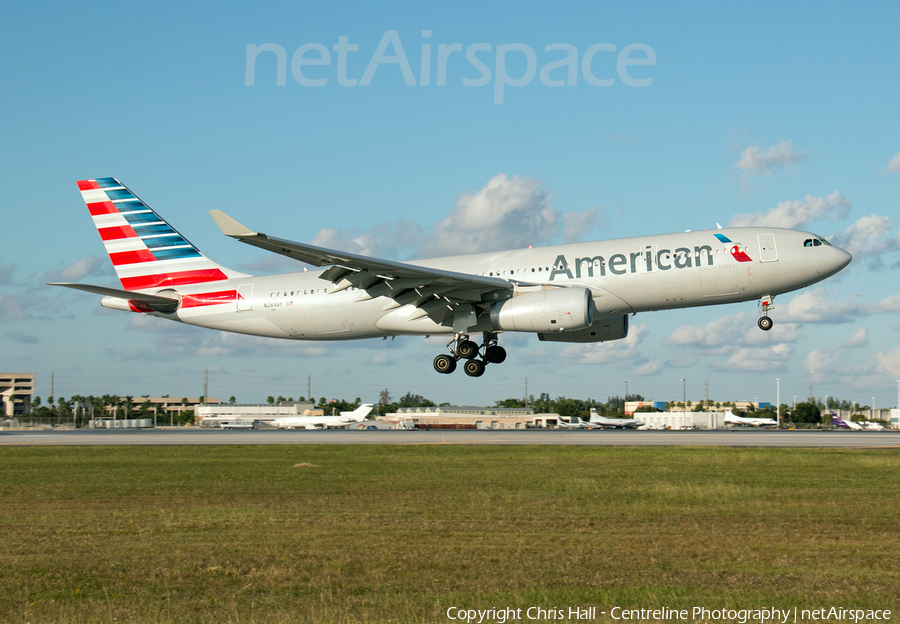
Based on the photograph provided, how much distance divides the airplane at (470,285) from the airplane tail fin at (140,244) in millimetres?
67

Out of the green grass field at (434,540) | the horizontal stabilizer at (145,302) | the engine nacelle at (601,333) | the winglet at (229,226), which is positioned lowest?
the green grass field at (434,540)

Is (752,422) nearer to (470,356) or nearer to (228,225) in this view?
(470,356)

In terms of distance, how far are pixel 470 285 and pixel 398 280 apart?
2743 millimetres

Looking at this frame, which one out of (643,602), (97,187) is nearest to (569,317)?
(643,602)

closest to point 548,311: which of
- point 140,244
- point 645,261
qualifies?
point 645,261

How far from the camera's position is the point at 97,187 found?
124 feet

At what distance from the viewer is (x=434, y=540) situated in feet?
39.7

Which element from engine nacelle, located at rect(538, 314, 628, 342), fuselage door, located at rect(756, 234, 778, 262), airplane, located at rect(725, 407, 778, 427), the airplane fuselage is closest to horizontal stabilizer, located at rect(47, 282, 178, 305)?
the airplane fuselage

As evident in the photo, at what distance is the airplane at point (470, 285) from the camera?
2786 cm

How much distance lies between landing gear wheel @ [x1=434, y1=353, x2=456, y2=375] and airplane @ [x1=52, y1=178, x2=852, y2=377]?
42 millimetres

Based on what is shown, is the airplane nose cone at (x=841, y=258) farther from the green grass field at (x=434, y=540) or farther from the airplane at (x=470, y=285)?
the green grass field at (x=434, y=540)

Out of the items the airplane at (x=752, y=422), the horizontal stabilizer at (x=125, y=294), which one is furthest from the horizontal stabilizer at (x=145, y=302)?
the airplane at (x=752, y=422)

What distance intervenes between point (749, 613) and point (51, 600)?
25.8 feet

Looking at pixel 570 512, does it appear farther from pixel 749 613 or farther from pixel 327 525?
pixel 749 613
